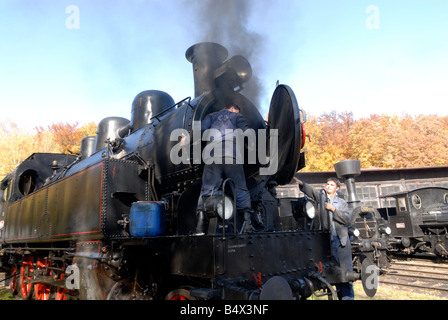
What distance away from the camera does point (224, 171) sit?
3.50 meters

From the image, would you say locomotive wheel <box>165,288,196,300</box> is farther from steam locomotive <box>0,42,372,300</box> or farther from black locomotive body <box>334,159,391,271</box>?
black locomotive body <box>334,159,391,271</box>

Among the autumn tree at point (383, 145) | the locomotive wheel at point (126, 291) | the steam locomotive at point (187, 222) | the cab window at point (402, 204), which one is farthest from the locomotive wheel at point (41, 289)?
the autumn tree at point (383, 145)

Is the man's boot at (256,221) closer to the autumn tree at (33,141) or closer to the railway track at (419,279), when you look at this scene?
the railway track at (419,279)

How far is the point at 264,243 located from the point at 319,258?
108 cm

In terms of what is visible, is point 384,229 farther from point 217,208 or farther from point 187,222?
point 217,208

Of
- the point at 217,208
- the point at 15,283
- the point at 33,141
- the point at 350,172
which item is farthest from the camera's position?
the point at 33,141

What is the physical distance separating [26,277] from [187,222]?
6325mm

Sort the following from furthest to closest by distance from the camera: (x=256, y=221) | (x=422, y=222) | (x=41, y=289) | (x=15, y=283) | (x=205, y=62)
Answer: (x=422, y=222), (x=15, y=283), (x=41, y=289), (x=205, y=62), (x=256, y=221)

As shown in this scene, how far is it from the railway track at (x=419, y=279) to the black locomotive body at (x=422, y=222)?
1.43 meters

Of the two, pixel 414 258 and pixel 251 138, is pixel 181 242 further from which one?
pixel 414 258

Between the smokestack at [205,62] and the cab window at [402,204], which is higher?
the smokestack at [205,62]

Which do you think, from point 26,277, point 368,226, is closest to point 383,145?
→ point 368,226

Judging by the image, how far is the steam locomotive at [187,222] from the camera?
279cm

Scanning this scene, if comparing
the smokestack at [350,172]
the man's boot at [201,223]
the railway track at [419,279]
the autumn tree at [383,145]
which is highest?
the autumn tree at [383,145]
